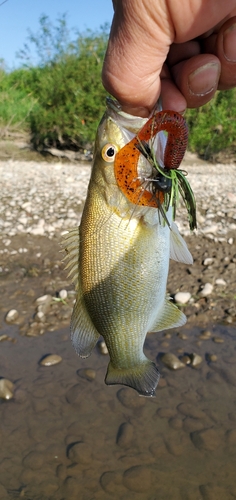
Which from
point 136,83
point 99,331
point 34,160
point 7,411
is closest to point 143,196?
point 136,83

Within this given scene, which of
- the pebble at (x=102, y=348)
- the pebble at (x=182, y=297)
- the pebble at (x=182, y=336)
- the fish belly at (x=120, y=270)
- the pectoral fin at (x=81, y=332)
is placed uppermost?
the fish belly at (x=120, y=270)

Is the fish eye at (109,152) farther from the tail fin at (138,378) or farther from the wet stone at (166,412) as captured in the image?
the wet stone at (166,412)

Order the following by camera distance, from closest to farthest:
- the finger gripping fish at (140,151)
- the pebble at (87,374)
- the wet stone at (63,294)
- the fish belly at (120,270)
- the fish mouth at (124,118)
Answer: the finger gripping fish at (140,151)
the fish mouth at (124,118)
the fish belly at (120,270)
the pebble at (87,374)
the wet stone at (63,294)

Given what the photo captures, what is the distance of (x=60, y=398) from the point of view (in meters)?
4.15

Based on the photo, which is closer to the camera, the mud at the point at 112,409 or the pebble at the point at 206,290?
the mud at the point at 112,409

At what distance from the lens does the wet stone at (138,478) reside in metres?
3.39

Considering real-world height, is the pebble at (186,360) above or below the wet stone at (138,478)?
above

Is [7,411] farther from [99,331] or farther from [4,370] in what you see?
[99,331]

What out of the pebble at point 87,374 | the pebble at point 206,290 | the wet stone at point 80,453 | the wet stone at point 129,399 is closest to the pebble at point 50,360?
the pebble at point 87,374

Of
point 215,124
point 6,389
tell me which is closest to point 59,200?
point 6,389

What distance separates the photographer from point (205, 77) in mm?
2389

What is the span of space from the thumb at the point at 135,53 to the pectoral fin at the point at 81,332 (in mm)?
1043

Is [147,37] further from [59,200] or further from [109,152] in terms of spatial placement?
[59,200]

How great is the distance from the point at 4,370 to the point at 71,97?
38.7 feet
